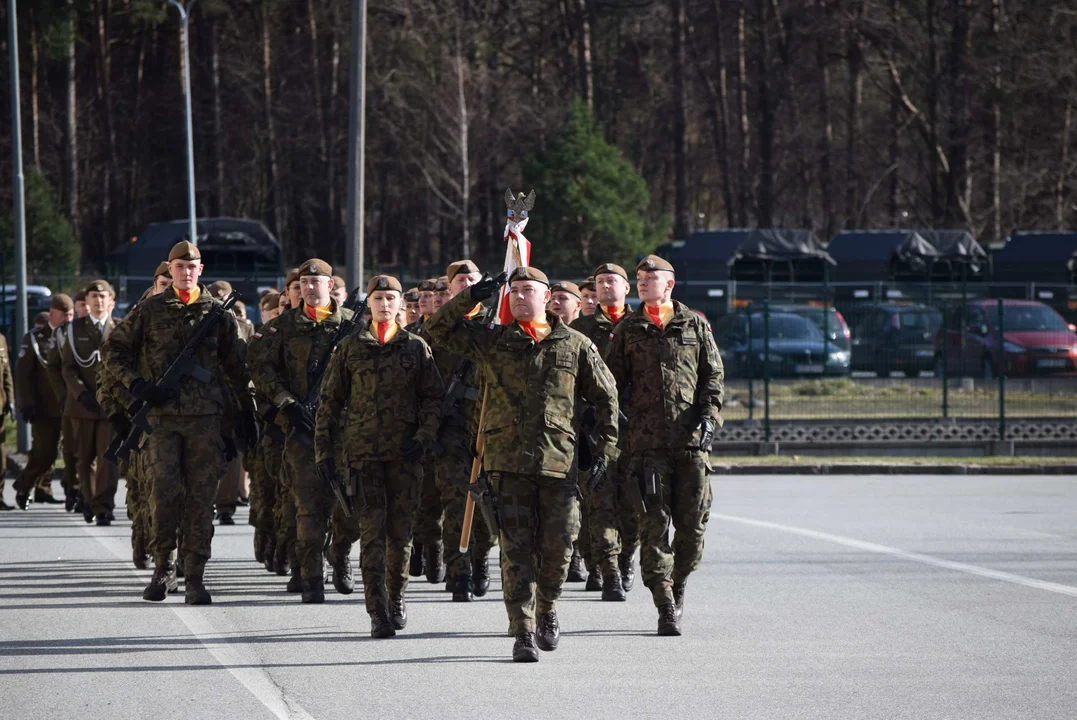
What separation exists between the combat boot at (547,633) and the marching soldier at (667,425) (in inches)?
29.7

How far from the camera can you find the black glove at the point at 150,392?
9.60 meters

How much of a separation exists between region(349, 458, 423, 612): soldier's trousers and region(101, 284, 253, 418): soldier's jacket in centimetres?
161

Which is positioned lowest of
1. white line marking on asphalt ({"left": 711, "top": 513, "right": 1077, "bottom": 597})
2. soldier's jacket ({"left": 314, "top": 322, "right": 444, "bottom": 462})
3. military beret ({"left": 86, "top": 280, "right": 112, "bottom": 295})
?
white line marking on asphalt ({"left": 711, "top": 513, "right": 1077, "bottom": 597})

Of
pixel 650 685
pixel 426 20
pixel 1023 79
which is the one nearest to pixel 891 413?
pixel 650 685

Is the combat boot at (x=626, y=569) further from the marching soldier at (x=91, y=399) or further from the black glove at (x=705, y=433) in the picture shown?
the marching soldier at (x=91, y=399)

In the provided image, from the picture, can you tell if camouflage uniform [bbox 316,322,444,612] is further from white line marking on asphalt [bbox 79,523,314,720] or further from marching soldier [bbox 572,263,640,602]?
marching soldier [bbox 572,263,640,602]

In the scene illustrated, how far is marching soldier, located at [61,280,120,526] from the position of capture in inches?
551

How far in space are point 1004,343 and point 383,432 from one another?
16011mm

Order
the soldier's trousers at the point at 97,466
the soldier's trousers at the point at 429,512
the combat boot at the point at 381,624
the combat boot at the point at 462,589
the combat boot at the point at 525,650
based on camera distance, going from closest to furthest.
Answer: the combat boot at the point at 525,650 → the combat boot at the point at 381,624 → the combat boot at the point at 462,589 → the soldier's trousers at the point at 429,512 → the soldier's trousers at the point at 97,466

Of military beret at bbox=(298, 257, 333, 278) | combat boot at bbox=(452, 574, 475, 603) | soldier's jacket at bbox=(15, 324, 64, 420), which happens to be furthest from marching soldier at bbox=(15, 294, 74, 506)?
combat boot at bbox=(452, 574, 475, 603)

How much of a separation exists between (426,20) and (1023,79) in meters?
18.3

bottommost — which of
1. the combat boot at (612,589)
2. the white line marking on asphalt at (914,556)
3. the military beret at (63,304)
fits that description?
the white line marking on asphalt at (914,556)

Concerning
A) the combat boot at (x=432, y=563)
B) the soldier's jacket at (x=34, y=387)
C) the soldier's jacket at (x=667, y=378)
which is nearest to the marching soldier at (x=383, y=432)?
the soldier's jacket at (x=667, y=378)

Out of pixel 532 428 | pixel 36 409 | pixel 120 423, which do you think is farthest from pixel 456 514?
pixel 36 409
